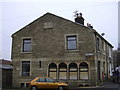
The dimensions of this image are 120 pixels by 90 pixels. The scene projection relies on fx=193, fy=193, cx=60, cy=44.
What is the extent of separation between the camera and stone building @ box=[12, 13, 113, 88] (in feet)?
74.9

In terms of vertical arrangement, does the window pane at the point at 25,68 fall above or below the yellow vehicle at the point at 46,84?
above

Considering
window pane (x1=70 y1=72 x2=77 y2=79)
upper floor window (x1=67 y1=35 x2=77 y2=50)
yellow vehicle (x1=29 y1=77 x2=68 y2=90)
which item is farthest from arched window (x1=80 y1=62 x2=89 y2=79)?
yellow vehicle (x1=29 y1=77 x2=68 y2=90)

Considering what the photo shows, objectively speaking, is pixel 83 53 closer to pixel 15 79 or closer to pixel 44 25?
pixel 44 25

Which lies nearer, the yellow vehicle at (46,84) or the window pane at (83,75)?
the yellow vehicle at (46,84)

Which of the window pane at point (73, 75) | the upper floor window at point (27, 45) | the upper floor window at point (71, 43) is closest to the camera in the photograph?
the window pane at point (73, 75)

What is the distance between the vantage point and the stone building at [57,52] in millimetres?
22828

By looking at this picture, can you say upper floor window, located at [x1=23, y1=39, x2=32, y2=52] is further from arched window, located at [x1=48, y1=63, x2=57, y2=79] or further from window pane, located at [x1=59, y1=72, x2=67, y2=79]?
window pane, located at [x1=59, y1=72, x2=67, y2=79]

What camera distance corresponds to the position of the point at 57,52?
24.1m

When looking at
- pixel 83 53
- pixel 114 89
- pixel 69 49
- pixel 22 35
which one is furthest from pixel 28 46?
pixel 114 89

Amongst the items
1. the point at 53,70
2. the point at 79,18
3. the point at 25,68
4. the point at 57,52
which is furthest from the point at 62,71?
the point at 79,18

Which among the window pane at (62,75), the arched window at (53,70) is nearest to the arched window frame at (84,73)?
the window pane at (62,75)

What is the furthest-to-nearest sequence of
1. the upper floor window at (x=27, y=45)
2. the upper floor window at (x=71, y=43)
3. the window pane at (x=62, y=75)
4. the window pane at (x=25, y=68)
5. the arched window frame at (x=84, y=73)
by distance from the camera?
the upper floor window at (x=27, y=45)
the window pane at (x=25, y=68)
the upper floor window at (x=71, y=43)
the window pane at (x=62, y=75)
the arched window frame at (x=84, y=73)

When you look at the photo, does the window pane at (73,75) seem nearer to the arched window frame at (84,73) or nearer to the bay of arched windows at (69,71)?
the bay of arched windows at (69,71)

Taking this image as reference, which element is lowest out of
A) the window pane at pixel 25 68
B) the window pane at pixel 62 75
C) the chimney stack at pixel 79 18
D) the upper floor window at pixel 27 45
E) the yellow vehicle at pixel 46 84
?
the yellow vehicle at pixel 46 84
